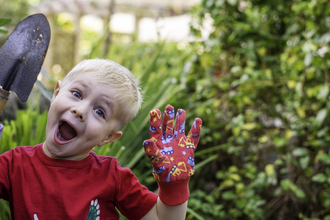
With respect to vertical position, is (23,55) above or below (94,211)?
above

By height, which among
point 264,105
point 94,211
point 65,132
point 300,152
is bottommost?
Answer: point 300,152

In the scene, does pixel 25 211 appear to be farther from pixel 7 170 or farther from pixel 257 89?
pixel 257 89

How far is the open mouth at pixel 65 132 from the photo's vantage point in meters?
0.85

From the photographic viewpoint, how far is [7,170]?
83 cm

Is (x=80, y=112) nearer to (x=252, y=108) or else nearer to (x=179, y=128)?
(x=179, y=128)

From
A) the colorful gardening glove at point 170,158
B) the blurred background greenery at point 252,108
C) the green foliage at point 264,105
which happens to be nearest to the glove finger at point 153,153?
the colorful gardening glove at point 170,158

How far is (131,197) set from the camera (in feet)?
3.02

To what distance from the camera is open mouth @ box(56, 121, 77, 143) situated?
0.85 metres

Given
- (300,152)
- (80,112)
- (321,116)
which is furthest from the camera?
(300,152)

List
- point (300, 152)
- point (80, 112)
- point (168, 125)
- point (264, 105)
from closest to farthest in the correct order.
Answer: point (80, 112)
point (168, 125)
point (300, 152)
point (264, 105)

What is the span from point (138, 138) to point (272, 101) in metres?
0.92

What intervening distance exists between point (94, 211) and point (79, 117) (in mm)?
268

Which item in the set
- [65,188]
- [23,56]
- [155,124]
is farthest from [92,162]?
[23,56]

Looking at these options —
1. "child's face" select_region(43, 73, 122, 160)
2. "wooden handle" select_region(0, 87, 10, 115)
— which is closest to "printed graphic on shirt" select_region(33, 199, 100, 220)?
"child's face" select_region(43, 73, 122, 160)
